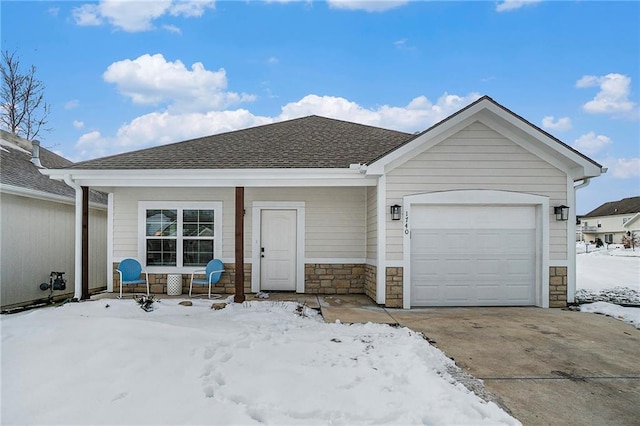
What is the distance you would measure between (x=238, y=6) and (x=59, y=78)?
8.77m

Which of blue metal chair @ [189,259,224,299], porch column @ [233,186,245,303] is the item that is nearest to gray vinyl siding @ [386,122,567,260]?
porch column @ [233,186,245,303]

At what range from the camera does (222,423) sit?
2682 mm

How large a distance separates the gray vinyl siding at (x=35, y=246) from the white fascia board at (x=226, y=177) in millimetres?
1576

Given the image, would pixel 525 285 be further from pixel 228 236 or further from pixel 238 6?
pixel 238 6

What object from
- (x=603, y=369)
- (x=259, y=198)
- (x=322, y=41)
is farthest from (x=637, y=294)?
(x=322, y=41)

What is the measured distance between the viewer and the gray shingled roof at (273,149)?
777 centimetres

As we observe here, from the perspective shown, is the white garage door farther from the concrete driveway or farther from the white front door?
the white front door

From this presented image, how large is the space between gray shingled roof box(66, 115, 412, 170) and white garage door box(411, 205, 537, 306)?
82.7 inches

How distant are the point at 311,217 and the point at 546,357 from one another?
537 centimetres

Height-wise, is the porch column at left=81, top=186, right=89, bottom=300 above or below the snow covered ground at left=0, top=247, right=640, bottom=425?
above

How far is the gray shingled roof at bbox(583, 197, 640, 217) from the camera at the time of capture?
40500mm

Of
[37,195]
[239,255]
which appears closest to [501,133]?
[239,255]

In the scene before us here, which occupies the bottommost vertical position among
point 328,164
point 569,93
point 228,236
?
point 228,236

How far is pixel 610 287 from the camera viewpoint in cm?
1020
